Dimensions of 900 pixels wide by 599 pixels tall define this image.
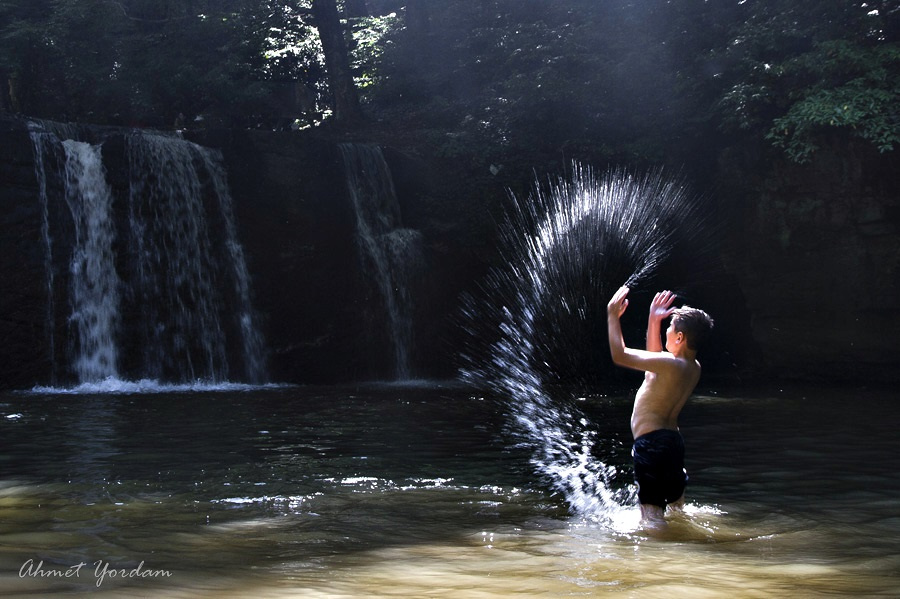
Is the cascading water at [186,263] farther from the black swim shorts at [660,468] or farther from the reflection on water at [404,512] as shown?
the black swim shorts at [660,468]

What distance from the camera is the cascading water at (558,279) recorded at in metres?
11.2

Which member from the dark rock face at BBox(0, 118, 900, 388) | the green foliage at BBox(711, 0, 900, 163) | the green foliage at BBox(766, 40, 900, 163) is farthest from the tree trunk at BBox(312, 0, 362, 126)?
the green foliage at BBox(766, 40, 900, 163)

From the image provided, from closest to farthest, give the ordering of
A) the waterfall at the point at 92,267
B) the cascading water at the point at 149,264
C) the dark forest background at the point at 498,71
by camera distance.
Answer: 1. the waterfall at the point at 92,267
2. the cascading water at the point at 149,264
3. the dark forest background at the point at 498,71

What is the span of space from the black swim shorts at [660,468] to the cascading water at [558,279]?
249 centimetres

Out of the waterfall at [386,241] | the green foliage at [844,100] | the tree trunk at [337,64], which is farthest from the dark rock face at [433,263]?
the tree trunk at [337,64]

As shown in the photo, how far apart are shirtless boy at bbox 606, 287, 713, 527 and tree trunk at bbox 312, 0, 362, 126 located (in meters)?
16.5

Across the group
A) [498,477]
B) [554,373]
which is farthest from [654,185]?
[498,477]

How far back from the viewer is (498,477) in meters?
7.19

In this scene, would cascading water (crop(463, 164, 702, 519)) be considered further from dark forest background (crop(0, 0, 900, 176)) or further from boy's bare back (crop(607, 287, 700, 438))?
boy's bare back (crop(607, 287, 700, 438))

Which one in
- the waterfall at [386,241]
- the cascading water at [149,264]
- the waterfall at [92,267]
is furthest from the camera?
the waterfall at [386,241]

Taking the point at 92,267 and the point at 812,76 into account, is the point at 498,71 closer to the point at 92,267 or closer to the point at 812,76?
the point at 812,76

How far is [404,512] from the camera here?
591 centimetres

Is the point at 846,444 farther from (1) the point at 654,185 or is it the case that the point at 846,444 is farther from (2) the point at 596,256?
(1) the point at 654,185

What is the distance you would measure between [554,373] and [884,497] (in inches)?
333
